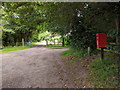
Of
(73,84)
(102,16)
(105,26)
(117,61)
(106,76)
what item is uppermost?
(102,16)

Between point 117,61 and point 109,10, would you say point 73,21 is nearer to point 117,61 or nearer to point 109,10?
point 109,10

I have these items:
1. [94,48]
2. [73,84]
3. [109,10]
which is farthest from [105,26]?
[73,84]

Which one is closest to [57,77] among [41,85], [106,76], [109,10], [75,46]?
[41,85]

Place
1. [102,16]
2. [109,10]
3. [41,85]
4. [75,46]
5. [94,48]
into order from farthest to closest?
[75,46], [94,48], [102,16], [109,10], [41,85]

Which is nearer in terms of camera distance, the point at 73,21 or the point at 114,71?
the point at 114,71

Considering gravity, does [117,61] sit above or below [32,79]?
above

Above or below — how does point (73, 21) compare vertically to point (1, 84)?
above

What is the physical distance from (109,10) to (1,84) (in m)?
4.98

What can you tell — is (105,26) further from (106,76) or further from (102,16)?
(106,76)

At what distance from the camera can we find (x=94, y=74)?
3.27 metres

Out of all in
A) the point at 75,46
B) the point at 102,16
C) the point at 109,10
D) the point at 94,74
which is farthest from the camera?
the point at 75,46

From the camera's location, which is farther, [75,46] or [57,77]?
[75,46]

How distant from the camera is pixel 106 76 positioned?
2969mm

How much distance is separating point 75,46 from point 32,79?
4.42 meters
